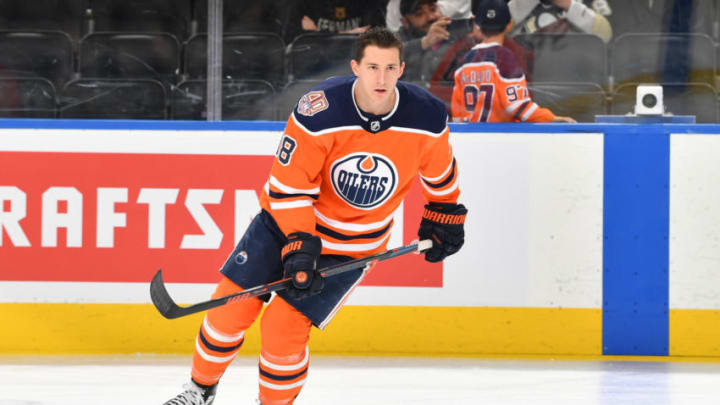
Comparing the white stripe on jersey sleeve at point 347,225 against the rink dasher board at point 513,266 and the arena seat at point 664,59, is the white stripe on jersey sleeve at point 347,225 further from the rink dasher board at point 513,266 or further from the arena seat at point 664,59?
the arena seat at point 664,59

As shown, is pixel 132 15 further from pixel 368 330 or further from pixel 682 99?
pixel 682 99

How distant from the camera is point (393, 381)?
339 cm

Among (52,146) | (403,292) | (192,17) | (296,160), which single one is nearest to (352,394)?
(403,292)

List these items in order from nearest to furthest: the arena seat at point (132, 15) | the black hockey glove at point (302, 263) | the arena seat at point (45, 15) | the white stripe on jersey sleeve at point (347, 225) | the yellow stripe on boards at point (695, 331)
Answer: the black hockey glove at point (302, 263)
the white stripe on jersey sleeve at point (347, 225)
the yellow stripe on boards at point (695, 331)
the arena seat at point (45, 15)
the arena seat at point (132, 15)

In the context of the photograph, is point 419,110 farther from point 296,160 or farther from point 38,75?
point 38,75

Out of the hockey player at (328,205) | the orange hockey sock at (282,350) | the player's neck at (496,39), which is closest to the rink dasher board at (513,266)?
the player's neck at (496,39)

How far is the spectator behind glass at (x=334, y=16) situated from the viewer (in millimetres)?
4477

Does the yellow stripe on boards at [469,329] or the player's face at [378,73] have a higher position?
the player's face at [378,73]

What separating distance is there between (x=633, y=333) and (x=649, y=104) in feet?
2.85

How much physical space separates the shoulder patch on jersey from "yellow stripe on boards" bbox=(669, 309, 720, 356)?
1940 millimetres

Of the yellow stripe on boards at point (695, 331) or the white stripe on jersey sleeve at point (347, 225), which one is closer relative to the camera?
the white stripe on jersey sleeve at point (347, 225)

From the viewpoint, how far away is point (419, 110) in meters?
2.50

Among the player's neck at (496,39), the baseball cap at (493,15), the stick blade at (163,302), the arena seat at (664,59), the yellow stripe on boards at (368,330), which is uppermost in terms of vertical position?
the baseball cap at (493,15)

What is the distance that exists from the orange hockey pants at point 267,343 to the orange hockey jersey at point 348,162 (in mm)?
218
